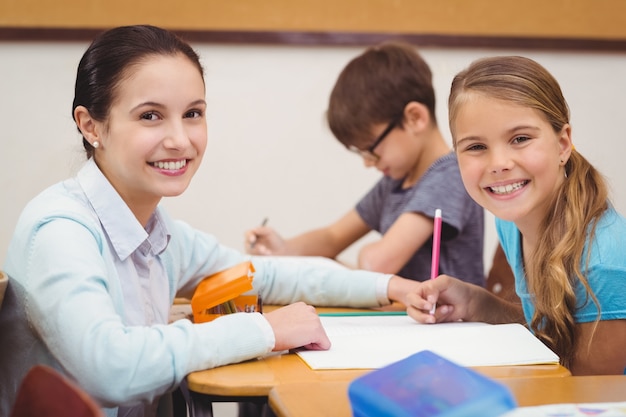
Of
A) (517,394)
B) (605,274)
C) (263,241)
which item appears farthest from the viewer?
(263,241)

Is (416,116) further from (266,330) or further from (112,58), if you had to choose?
(266,330)

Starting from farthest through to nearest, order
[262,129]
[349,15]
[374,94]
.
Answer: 1. [262,129]
2. [349,15]
3. [374,94]

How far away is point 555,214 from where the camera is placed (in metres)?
1.33

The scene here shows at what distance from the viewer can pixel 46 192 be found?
127cm

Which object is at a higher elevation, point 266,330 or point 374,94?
point 374,94

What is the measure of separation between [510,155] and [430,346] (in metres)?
0.35

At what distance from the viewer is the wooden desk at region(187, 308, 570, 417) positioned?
98 cm

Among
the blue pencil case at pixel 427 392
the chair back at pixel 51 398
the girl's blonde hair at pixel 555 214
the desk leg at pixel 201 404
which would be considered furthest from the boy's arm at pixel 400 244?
the chair back at pixel 51 398

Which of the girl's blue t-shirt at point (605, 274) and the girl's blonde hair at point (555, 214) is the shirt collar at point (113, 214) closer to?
the girl's blonde hair at point (555, 214)

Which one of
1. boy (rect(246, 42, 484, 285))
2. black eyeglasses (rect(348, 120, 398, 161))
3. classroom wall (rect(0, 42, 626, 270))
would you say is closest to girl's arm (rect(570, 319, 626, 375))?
boy (rect(246, 42, 484, 285))

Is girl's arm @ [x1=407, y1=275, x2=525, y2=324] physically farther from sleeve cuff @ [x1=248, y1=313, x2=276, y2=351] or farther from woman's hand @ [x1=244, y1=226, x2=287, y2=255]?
woman's hand @ [x1=244, y1=226, x2=287, y2=255]

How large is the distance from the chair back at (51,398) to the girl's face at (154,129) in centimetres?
62

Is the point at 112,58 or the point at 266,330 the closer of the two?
the point at 266,330

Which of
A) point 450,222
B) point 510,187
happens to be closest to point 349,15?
point 450,222
